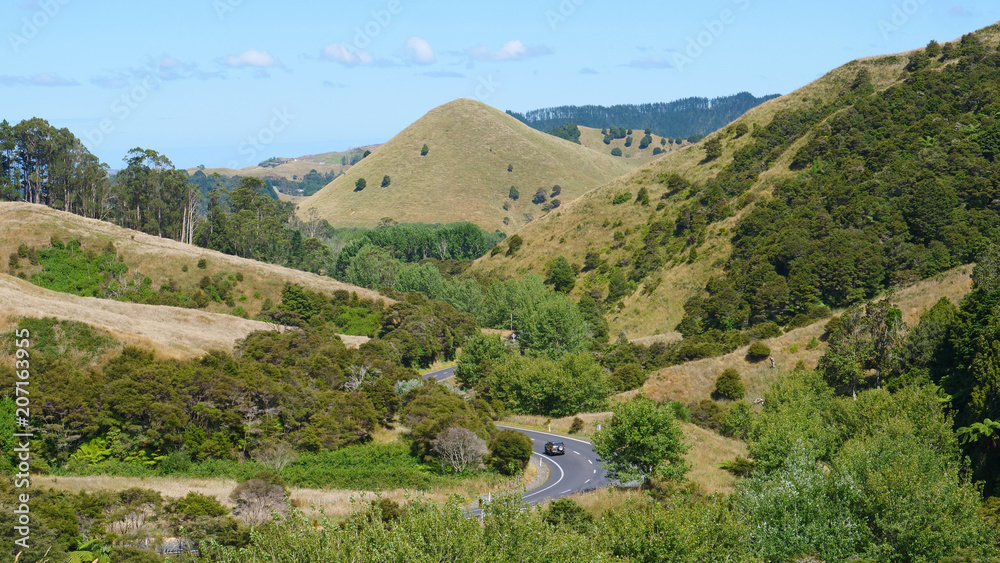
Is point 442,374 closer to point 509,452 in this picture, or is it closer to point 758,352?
point 758,352

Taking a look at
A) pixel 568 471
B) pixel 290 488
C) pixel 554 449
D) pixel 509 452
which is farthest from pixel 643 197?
pixel 290 488

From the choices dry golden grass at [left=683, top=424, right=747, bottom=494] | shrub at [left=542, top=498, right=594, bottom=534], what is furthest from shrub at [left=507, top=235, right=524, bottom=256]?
shrub at [left=542, top=498, right=594, bottom=534]

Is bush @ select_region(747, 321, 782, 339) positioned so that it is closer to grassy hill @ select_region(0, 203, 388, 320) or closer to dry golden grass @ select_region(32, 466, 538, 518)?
dry golden grass @ select_region(32, 466, 538, 518)

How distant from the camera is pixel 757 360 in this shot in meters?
71.2

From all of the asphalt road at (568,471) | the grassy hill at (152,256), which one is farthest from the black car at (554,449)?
the grassy hill at (152,256)

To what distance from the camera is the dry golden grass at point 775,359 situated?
2653 inches

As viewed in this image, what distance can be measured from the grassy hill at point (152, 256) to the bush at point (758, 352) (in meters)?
53.1

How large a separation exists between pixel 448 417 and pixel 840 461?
24.9m

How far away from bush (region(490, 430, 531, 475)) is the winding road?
1.99 metres

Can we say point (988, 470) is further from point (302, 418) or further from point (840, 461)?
point (302, 418)

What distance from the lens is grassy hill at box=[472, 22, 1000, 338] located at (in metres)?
104

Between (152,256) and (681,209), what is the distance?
7946 cm

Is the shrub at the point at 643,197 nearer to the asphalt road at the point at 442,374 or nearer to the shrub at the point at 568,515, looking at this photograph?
the asphalt road at the point at 442,374

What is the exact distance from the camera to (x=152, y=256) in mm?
96562
